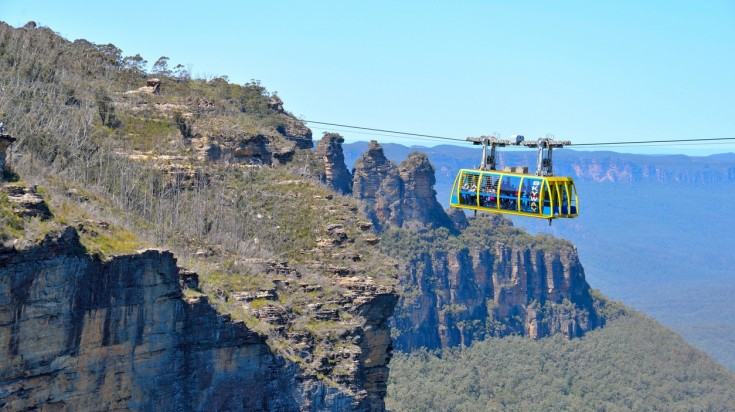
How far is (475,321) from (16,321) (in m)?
127

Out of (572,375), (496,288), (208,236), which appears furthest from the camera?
(496,288)

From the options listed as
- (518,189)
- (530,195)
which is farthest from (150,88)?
(530,195)

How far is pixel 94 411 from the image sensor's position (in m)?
57.5

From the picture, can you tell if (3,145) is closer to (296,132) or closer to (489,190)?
(489,190)

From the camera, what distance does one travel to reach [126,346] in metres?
58.8

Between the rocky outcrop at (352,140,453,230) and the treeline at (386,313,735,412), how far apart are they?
1770cm

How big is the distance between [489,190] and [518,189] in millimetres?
1794

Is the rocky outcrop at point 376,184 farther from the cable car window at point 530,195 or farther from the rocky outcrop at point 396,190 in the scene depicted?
the cable car window at point 530,195

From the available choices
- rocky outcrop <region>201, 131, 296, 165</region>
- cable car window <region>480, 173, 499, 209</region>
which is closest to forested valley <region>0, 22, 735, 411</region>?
rocky outcrop <region>201, 131, 296, 165</region>

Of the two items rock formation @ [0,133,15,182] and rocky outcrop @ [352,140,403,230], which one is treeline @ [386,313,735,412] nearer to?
rocky outcrop @ [352,140,403,230]

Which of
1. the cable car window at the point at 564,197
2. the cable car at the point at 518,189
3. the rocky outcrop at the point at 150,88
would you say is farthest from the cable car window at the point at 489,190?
the rocky outcrop at the point at 150,88

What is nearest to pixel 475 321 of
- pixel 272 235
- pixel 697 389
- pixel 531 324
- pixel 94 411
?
pixel 531 324

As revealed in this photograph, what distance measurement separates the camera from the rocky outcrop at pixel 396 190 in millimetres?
171875

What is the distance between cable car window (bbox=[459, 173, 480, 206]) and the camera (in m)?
61.8
